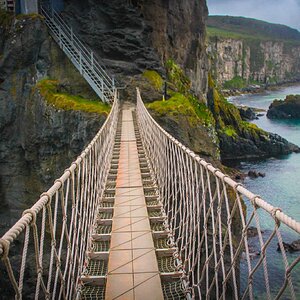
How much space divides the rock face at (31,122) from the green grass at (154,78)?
3705 mm

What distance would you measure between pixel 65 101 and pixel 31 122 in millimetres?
1721

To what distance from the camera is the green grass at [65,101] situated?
13852mm

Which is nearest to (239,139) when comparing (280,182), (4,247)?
(280,182)

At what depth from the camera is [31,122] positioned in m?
14.8

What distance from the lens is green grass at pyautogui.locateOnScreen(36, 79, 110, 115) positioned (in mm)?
13852

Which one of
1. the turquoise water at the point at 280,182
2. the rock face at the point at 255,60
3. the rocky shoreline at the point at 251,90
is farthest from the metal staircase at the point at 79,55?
the rock face at the point at 255,60

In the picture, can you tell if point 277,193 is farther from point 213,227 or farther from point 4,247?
point 4,247

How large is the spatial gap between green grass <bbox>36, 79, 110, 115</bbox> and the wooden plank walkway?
22.2ft

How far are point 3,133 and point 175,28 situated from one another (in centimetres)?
1539

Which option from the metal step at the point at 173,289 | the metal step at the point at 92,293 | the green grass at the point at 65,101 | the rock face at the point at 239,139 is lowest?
the rock face at the point at 239,139

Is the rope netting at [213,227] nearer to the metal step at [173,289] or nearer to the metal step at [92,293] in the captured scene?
the metal step at [173,289]

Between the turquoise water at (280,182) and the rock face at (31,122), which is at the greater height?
the rock face at (31,122)

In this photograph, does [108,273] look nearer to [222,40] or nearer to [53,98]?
[53,98]

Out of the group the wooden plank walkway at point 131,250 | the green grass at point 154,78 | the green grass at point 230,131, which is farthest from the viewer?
the green grass at point 230,131
